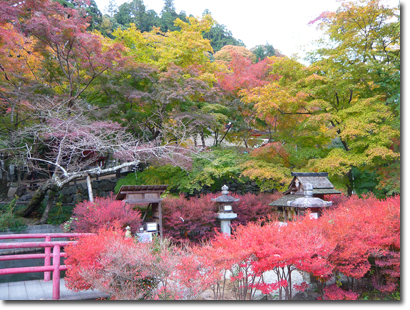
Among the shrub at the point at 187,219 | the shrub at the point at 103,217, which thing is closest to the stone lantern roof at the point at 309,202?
the shrub at the point at 187,219

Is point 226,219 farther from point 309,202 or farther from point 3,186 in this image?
point 3,186

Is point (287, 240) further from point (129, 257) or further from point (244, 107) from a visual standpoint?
point (244, 107)

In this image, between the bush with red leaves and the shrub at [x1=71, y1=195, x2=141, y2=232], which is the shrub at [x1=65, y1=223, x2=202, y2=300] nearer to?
the shrub at [x1=71, y1=195, x2=141, y2=232]

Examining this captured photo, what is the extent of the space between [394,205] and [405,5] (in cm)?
324

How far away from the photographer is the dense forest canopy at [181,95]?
7.32 meters

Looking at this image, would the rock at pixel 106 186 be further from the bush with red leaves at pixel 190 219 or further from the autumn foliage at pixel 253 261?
the autumn foliage at pixel 253 261

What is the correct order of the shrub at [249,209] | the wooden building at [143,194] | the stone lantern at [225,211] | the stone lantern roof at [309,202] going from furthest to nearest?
the shrub at [249,209]
the stone lantern at [225,211]
the wooden building at [143,194]
the stone lantern roof at [309,202]

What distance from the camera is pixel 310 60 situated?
925 centimetres

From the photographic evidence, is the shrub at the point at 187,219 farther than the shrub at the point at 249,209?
No

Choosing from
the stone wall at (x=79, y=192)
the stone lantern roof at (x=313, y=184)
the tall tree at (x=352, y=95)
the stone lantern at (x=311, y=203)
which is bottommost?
the stone wall at (x=79, y=192)

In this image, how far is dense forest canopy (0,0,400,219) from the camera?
7324 millimetres

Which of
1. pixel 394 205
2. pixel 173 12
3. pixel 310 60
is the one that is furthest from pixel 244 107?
pixel 394 205

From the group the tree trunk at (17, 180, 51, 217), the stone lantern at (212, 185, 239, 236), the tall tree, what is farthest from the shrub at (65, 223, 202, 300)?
the tree trunk at (17, 180, 51, 217)

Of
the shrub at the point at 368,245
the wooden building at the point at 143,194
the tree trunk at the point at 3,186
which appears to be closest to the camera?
the shrub at the point at 368,245
